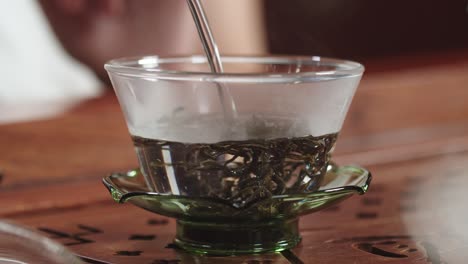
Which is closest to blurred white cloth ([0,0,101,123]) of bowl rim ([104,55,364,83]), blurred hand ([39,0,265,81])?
blurred hand ([39,0,265,81])

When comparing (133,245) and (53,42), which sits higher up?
(53,42)

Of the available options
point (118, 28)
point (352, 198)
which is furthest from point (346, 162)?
point (118, 28)

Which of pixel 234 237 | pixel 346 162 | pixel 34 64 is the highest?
pixel 34 64

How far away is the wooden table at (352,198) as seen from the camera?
54 centimetres

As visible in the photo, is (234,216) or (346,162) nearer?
(234,216)

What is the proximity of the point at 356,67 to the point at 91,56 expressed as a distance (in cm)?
62

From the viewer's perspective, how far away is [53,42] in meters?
1.08

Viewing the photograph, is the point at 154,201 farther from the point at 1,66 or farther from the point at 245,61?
the point at 1,66

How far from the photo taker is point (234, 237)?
0.52 m

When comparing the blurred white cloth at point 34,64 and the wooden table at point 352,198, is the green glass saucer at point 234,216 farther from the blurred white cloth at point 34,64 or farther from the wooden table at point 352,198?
the blurred white cloth at point 34,64

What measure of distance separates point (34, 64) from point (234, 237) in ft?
2.12

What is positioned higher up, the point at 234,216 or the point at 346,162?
the point at 346,162

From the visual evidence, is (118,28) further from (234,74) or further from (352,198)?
(234,74)

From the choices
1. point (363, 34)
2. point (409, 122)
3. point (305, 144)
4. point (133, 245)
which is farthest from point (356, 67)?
point (363, 34)
